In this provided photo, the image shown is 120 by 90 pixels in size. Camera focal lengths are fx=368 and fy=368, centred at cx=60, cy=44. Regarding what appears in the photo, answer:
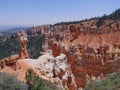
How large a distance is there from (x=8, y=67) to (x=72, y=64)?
19873mm

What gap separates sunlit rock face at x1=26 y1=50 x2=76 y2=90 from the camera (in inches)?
1340

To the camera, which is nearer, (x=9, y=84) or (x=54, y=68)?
(x=9, y=84)

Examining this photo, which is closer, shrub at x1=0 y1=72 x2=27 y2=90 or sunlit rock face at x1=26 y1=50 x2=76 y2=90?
shrub at x1=0 y1=72 x2=27 y2=90

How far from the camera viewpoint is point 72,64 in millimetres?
47875

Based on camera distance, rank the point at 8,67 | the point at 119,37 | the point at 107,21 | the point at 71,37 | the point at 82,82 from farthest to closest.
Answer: the point at 107,21
the point at 71,37
the point at 119,37
the point at 82,82
the point at 8,67

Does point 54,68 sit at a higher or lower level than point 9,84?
lower

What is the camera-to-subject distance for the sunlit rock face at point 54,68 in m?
34.0

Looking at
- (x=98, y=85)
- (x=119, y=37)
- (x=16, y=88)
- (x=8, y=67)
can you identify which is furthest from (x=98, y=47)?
(x=16, y=88)

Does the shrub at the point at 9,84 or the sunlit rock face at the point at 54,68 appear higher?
the shrub at the point at 9,84

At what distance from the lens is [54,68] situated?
37812mm

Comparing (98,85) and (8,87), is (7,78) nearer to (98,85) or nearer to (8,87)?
(8,87)

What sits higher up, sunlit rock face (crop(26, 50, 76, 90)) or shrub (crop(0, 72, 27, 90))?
shrub (crop(0, 72, 27, 90))

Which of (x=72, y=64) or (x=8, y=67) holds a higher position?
(x=8, y=67)

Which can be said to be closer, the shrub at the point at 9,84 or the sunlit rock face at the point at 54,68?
the shrub at the point at 9,84
